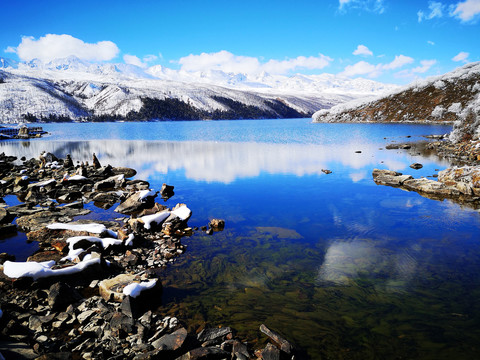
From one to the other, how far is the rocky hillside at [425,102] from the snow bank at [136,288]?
139290 millimetres

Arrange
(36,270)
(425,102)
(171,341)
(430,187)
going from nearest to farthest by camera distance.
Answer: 1. (171,341)
2. (36,270)
3. (430,187)
4. (425,102)

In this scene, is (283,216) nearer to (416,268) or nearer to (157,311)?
(416,268)

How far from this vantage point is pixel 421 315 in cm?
977

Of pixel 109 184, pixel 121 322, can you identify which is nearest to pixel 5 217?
pixel 109 184

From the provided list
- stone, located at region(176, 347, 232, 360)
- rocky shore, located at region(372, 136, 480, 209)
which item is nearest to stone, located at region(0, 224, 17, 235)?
stone, located at region(176, 347, 232, 360)

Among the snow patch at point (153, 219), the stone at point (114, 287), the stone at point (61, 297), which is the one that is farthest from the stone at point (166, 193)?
the stone at point (61, 297)

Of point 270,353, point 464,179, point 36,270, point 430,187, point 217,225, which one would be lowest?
point 270,353

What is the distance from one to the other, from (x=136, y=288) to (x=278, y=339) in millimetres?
5363

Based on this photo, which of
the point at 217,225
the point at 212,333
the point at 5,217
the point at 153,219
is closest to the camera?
the point at 212,333

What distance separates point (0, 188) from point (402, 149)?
59.8 meters

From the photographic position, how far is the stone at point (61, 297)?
10.0 m

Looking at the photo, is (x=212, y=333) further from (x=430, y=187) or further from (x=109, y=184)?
(x=109, y=184)

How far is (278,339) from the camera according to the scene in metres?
8.51

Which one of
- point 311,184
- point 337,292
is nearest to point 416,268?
point 337,292
